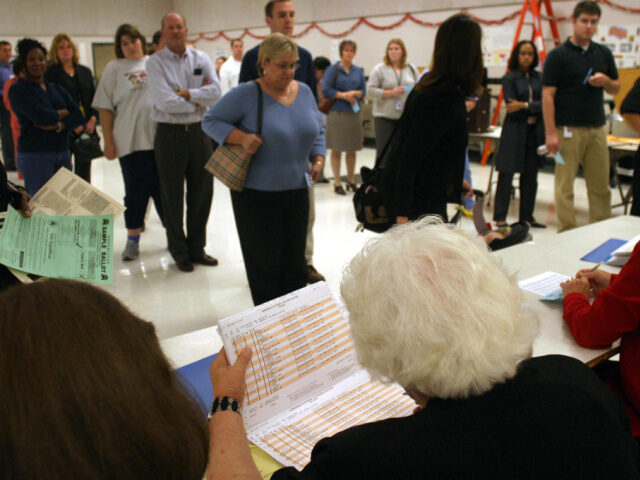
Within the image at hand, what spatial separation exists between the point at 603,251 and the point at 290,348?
1.63m

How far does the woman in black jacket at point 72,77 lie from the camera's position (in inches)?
188

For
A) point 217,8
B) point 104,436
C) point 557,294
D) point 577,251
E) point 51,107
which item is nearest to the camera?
point 104,436

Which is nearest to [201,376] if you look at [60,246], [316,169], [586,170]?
[60,246]

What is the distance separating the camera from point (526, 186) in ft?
16.3

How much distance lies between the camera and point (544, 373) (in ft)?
3.15

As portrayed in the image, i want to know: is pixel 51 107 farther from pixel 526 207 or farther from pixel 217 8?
pixel 217 8

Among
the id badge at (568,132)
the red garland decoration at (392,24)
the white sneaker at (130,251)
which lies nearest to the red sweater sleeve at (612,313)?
the id badge at (568,132)

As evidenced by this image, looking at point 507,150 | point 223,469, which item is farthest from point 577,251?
point 507,150

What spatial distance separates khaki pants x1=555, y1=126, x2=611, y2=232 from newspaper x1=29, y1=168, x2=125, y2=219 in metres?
3.69

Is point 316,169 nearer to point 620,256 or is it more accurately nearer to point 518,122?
point 620,256

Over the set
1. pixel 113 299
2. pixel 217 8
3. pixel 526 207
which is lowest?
pixel 526 207

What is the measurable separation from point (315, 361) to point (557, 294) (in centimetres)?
93

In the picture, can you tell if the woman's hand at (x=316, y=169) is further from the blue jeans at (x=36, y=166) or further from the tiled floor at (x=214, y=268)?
the blue jeans at (x=36, y=166)

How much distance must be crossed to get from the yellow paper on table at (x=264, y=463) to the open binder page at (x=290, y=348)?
0.06 metres
